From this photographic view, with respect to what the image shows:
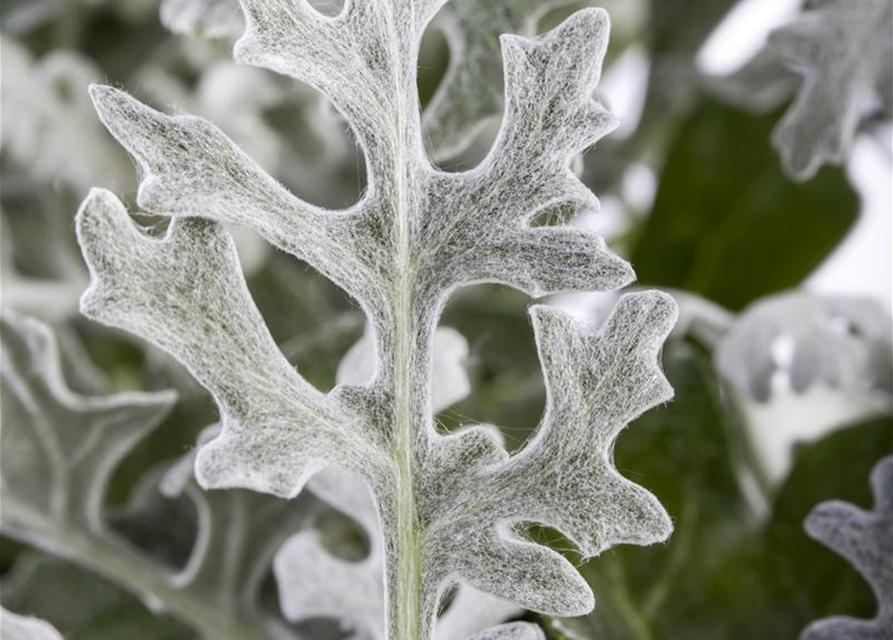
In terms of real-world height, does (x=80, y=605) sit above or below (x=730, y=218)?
below

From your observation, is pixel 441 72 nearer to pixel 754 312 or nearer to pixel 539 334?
pixel 754 312

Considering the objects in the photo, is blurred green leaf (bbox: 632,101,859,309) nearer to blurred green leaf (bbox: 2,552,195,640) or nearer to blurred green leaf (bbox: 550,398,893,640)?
blurred green leaf (bbox: 550,398,893,640)


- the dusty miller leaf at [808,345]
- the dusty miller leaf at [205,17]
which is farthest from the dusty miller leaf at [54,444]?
the dusty miller leaf at [808,345]

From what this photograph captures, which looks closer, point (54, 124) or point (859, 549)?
point (859, 549)

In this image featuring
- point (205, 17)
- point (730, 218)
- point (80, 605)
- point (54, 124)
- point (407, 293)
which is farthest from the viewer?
point (730, 218)

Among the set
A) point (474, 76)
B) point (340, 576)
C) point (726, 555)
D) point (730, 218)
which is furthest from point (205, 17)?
point (730, 218)

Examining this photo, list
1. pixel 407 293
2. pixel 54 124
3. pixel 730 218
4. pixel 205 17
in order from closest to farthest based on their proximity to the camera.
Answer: pixel 407 293, pixel 205 17, pixel 54 124, pixel 730 218

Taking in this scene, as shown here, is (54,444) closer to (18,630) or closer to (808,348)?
(18,630)

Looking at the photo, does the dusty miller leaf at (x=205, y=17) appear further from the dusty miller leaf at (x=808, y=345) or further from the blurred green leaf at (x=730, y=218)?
the blurred green leaf at (x=730, y=218)
